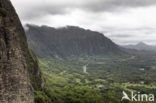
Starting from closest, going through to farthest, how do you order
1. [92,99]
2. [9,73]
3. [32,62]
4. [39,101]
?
[9,73] → [39,101] → [32,62] → [92,99]

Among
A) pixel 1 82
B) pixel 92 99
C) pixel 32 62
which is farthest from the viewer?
pixel 92 99

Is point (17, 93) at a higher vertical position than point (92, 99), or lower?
higher

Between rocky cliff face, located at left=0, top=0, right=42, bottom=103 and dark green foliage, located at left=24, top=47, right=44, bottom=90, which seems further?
dark green foliage, located at left=24, top=47, right=44, bottom=90

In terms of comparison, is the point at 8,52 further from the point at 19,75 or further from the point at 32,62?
the point at 32,62

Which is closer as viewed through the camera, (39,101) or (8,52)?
(8,52)

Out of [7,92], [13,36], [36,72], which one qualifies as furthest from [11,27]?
[36,72]

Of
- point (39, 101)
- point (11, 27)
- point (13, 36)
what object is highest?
point (11, 27)

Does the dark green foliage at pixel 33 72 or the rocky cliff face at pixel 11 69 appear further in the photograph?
the dark green foliage at pixel 33 72

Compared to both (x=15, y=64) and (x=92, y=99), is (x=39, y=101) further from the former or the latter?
(x=92, y=99)

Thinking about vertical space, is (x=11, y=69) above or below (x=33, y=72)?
above

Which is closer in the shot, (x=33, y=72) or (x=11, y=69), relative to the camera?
(x=11, y=69)
